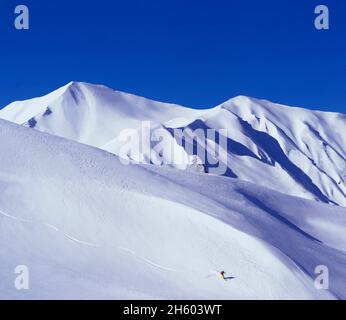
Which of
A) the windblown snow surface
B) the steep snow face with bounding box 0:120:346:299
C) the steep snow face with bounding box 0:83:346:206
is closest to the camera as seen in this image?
the steep snow face with bounding box 0:120:346:299

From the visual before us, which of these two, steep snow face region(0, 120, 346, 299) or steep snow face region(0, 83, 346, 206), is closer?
steep snow face region(0, 120, 346, 299)

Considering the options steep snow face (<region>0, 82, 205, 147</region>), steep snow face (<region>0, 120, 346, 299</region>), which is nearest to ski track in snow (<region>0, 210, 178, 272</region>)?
steep snow face (<region>0, 120, 346, 299</region>)

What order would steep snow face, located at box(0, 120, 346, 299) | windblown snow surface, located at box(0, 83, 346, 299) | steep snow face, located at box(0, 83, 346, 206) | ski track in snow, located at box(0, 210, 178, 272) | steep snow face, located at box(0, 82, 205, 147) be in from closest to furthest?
steep snow face, located at box(0, 120, 346, 299), windblown snow surface, located at box(0, 83, 346, 299), ski track in snow, located at box(0, 210, 178, 272), steep snow face, located at box(0, 83, 346, 206), steep snow face, located at box(0, 82, 205, 147)

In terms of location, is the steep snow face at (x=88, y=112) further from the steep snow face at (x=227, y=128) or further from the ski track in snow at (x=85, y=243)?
the ski track in snow at (x=85, y=243)

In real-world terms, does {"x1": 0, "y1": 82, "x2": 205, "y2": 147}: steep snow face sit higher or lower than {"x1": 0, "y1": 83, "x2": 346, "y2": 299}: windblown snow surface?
higher

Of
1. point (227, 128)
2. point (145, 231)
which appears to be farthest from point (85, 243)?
point (227, 128)

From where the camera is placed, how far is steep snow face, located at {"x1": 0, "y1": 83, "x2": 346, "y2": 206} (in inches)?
5340

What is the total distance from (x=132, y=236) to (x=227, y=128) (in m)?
136

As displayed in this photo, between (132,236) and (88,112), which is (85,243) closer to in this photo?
(132,236)

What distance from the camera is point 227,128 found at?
525ft

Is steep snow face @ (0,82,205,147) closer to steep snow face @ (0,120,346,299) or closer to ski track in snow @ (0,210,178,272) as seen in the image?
steep snow face @ (0,120,346,299)

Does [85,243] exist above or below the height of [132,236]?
below

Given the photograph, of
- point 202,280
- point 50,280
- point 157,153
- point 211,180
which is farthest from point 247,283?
point 157,153

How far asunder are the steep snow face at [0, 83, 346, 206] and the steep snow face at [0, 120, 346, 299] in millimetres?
92093
